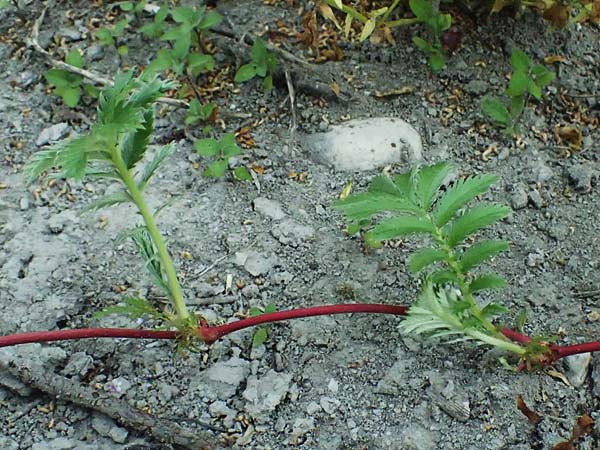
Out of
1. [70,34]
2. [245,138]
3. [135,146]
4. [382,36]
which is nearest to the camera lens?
[135,146]

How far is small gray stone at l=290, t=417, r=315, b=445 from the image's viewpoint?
1600mm

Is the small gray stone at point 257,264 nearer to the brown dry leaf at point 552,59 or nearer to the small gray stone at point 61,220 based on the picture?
the small gray stone at point 61,220

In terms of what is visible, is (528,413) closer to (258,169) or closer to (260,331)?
(260,331)

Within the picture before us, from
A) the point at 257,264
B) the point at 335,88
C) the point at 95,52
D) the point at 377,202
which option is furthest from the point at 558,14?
the point at 95,52

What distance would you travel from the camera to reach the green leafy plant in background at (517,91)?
6.51 feet

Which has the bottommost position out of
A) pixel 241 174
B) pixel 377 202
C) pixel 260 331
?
pixel 260 331

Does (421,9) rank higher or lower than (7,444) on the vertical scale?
higher

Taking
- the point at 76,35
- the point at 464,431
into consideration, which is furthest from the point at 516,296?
the point at 76,35

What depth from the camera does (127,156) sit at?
1.53m

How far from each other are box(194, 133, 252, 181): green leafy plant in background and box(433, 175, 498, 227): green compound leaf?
1.76 ft

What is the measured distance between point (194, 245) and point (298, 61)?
0.55 m

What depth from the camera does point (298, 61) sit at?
6.97 feet

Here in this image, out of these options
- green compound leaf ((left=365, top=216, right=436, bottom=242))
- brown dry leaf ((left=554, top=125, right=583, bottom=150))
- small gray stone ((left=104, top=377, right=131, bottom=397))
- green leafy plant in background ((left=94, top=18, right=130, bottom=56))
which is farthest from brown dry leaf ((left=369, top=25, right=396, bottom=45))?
small gray stone ((left=104, top=377, right=131, bottom=397))

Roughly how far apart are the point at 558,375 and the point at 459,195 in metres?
0.40
